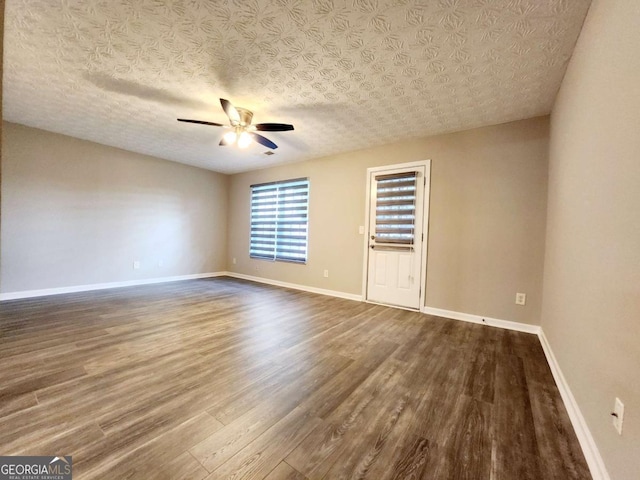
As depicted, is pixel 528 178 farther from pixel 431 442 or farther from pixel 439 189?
pixel 431 442

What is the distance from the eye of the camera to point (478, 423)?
1505 millimetres

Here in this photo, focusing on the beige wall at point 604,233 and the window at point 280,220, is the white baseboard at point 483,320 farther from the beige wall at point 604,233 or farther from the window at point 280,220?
the window at point 280,220

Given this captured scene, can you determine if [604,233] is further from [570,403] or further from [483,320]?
[483,320]

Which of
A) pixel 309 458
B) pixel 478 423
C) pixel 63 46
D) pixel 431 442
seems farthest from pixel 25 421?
pixel 63 46

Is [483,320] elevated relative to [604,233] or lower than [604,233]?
lower

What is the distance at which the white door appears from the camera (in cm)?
364

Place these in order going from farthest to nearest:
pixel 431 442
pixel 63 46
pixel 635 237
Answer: pixel 63 46 → pixel 431 442 → pixel 635 237

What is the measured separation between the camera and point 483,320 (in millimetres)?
3174

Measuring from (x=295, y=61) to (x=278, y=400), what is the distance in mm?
2455

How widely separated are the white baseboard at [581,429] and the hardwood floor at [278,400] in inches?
1.8

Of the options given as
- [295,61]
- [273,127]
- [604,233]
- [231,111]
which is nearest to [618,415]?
[604,233]

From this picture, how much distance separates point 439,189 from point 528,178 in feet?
3.00

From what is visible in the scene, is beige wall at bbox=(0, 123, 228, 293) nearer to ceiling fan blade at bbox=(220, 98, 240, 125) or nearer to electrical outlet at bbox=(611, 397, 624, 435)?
ceiling fan blade at bbox=(220, 98, 240, 125)

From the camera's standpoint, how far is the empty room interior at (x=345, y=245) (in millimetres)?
1262
